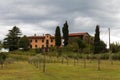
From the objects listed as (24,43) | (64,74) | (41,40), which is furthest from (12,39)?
(64,74)

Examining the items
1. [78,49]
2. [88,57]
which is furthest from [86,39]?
[88,57]

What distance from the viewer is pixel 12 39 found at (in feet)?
402

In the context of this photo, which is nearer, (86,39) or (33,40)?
(86,39)

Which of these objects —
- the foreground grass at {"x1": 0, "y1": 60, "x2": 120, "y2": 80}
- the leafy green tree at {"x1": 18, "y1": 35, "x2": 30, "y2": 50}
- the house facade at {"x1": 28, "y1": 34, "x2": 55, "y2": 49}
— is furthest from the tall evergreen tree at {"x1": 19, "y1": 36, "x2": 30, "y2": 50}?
the foreground grass at {"x1": 0, "y1": 60, "x2": 120, "y2": 80}

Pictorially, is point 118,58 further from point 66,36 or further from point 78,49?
point 66,36

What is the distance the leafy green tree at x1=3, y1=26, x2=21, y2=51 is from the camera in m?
117

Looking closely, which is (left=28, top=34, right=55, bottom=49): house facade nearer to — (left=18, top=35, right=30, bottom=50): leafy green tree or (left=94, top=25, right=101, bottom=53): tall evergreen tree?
(left=18, top=35, right=30, bottom=50): leafy green tree

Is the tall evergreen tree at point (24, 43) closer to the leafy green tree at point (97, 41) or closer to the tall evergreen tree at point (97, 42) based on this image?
the leafy green tree at point (97, 41)

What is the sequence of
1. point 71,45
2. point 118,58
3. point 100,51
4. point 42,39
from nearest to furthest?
point 118,58, point 100,51, point 71,45, point 42,39

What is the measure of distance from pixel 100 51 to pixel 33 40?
169 feet

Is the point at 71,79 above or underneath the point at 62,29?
underneath

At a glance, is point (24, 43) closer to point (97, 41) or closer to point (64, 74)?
point (97, 41)

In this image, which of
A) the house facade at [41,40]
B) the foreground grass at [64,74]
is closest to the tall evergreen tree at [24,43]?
the house facade at [41,40]

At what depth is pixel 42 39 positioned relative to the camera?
141m
